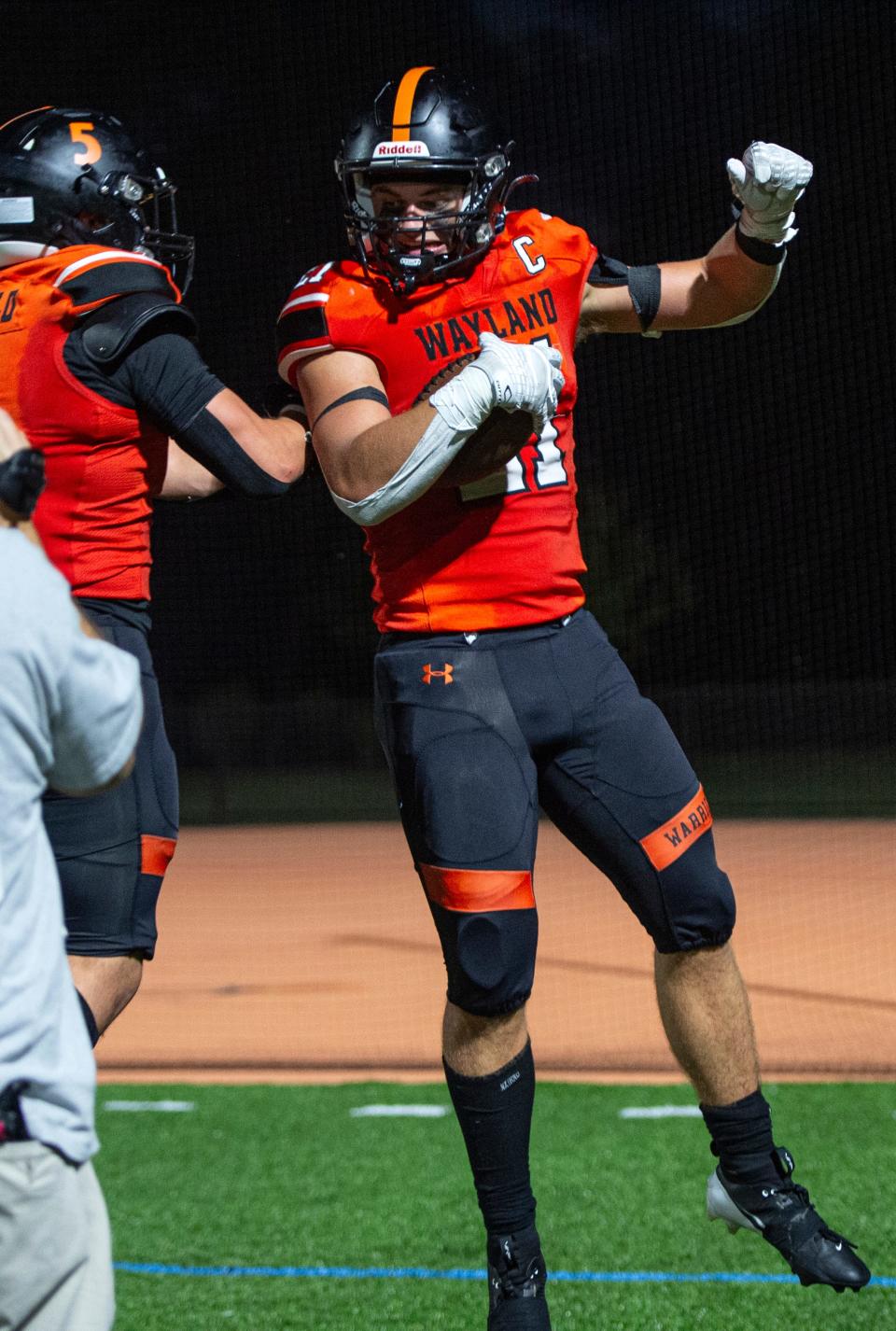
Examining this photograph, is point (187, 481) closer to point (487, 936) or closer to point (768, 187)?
point (487, 936)

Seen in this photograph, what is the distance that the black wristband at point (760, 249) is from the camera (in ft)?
9.79

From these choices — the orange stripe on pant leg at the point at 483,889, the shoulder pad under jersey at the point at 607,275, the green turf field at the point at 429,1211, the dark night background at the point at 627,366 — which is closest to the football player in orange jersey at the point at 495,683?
the orange stripe on pant leg at the point at 483,889

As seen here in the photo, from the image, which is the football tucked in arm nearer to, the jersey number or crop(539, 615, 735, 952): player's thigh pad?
the jersey number

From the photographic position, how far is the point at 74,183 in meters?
2.78

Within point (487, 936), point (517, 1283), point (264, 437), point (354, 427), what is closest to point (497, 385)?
point (354, 427)

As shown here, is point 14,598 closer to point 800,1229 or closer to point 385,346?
point 385,346

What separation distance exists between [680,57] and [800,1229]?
8887 mm

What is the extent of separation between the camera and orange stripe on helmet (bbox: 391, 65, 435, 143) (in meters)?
2.84

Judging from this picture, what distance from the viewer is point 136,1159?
5.05 metres

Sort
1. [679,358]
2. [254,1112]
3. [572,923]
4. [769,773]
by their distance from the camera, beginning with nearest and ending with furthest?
1. [254,1112]
2. [572,923]
3. [679,358]
4. [769,773]

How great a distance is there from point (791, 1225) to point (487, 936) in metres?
0.68

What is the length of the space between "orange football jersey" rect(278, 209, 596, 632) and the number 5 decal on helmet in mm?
393

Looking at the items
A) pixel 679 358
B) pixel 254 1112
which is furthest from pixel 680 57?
pixel 254 1112

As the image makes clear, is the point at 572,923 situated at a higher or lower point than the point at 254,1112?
lower
